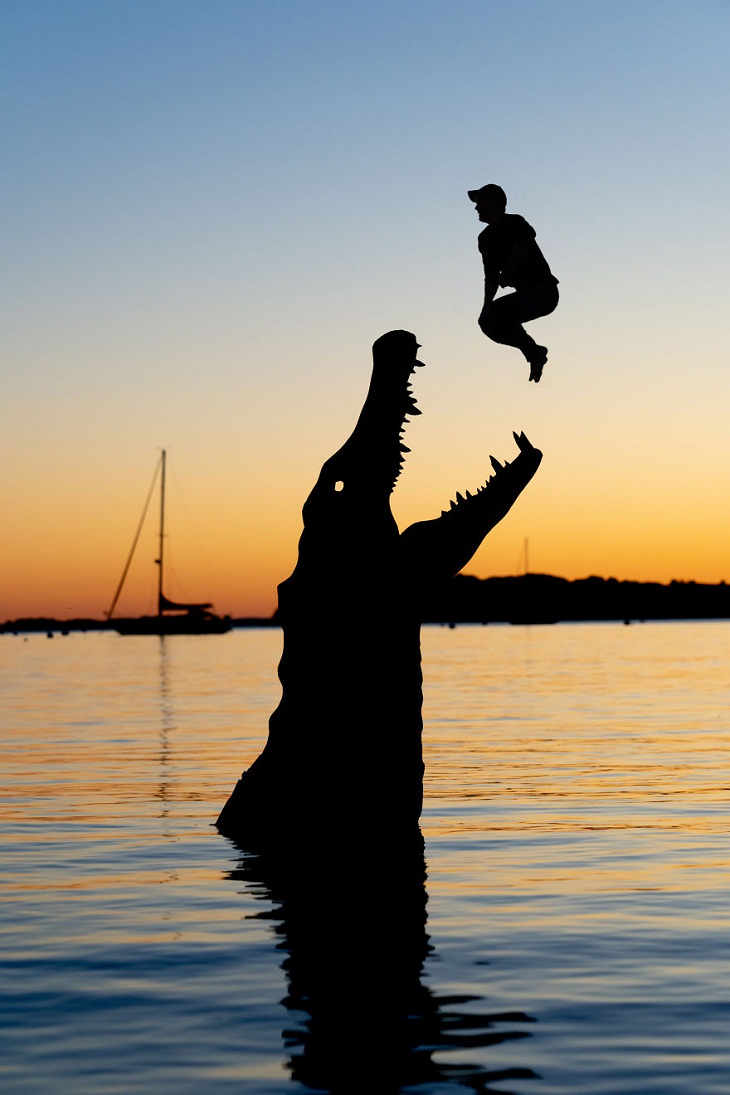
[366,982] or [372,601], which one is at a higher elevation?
[372,601]

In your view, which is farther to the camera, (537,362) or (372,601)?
(372,601)

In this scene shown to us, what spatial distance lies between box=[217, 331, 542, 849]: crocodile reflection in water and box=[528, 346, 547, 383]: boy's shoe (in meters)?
0.77

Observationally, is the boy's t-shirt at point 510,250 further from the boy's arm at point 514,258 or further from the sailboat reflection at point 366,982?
the sailboat reflection at point 366,982

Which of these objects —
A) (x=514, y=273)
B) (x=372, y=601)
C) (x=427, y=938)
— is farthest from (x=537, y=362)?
(x=427, y=938)

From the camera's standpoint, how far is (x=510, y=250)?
11250 mm

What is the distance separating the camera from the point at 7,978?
10047 mm

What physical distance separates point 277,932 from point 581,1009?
3.12 meters

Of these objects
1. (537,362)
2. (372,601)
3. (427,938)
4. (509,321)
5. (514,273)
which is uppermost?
(514,273)

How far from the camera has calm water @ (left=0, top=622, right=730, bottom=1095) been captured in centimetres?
794

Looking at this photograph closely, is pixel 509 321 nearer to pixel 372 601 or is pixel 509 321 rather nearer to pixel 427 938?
pixel 372 601

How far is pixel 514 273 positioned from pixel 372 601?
279 centimetres

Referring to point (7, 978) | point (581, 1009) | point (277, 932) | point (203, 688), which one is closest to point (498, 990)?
point (581, 1009)

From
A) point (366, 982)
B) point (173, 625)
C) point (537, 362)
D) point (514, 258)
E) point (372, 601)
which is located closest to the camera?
point (366, 982)

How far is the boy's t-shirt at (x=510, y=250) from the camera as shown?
11234 millimetres
